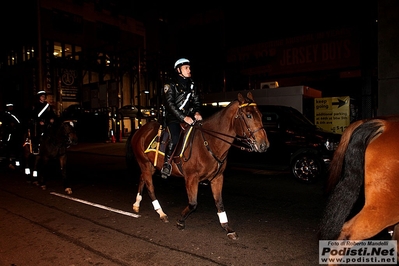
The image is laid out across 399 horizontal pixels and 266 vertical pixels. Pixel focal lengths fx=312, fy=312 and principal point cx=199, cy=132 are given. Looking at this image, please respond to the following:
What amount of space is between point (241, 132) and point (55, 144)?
6.33 m

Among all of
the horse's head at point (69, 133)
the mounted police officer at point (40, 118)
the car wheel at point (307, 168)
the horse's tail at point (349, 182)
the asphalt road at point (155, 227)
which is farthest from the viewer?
the mounted police officer at point (40, 118)

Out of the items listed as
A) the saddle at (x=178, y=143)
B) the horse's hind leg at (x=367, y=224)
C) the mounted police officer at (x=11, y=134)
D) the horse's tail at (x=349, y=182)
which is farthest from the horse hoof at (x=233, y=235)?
the mounted police officer at (x=11, y=134)

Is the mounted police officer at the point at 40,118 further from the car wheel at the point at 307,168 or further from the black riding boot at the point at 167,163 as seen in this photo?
the car wheel at the point at 307,168

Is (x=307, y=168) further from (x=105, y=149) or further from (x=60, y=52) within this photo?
(x=60, y=52)

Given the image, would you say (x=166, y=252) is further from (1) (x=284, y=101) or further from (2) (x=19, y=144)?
(1) (x=284, y=101)

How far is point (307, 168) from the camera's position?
9.00 metres

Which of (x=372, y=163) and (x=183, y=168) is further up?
(x=372, y=163)

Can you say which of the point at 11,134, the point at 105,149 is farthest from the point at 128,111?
the point at 11,134

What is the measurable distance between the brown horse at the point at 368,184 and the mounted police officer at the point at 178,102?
2658 millimetres

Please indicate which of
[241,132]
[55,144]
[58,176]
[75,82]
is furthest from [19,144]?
→ [75,82]

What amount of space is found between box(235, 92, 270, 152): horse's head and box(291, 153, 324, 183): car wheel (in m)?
4.92

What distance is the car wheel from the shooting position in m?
8.83

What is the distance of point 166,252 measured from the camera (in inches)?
172

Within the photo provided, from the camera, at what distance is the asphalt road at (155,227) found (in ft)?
13.9
